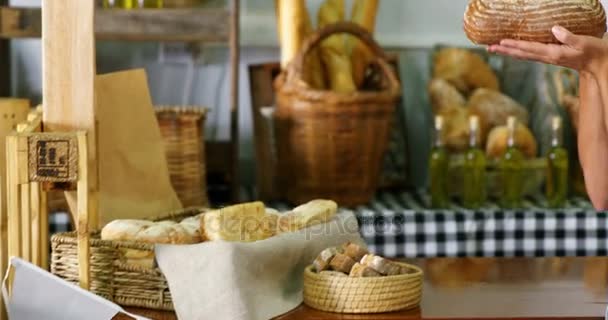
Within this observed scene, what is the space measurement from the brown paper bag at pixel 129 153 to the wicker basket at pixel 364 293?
529 mm

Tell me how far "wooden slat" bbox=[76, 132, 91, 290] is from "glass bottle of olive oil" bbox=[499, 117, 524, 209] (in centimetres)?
174

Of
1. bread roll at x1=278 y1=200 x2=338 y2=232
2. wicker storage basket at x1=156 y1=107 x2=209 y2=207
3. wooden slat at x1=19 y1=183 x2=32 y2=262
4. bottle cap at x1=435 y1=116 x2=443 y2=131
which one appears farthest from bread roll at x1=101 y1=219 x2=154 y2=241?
bottle cap at x1=435 y1=116 x2=443 y2=131

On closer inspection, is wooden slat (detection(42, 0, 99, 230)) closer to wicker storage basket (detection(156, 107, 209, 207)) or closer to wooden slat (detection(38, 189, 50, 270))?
wooden slat (detection(38, 189, 50, 270))

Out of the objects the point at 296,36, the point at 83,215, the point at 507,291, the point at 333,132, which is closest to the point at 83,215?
the point at 83,215

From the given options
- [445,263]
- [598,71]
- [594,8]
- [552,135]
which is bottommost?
[445,263]

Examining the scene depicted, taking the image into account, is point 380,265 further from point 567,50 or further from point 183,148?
point 183,148

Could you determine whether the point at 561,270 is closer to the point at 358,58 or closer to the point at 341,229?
the point at 341,229

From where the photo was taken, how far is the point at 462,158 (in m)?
3.24

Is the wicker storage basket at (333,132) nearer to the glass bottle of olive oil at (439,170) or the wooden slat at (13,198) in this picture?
the glass bottle of olive oil at (439,170)

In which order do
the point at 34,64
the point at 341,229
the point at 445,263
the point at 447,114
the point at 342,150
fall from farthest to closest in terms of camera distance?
the point at 34,64 < the point at 447,114 < the point at 342,150 < the point at 445,263 < the point at 341,229

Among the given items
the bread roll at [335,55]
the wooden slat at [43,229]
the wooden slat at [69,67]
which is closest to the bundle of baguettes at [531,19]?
the wooden slat at [69,67]

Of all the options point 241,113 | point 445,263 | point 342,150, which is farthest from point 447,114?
point 445,263

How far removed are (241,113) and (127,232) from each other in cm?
190

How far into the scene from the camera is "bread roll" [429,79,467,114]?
130 inches
